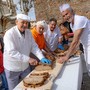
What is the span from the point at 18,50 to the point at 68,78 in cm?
78

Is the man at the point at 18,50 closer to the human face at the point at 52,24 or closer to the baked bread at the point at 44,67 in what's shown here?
the baked bread at the point at 44,67

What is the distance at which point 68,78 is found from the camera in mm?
3020

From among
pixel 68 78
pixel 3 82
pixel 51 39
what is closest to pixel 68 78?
pixel 68 78

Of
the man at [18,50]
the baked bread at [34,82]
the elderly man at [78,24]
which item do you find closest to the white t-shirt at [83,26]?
the elderly man at [78,24]

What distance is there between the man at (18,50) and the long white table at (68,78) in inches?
12.2

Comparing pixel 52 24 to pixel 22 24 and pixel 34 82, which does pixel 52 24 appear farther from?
pixel 34 82

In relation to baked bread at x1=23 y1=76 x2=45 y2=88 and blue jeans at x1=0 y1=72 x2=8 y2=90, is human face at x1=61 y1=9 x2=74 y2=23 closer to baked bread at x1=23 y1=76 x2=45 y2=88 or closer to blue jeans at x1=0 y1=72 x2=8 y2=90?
baked bread at x1=23 y1=76 x2=45 y2=88

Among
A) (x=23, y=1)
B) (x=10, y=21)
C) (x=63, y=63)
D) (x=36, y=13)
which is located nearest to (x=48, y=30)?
(x=63, y=63)

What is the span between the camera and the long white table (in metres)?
2.77

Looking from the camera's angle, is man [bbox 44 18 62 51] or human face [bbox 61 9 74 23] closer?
human face [bbox 61 9 74 23]

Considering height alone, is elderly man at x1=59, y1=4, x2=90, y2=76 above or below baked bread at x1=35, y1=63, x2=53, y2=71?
above

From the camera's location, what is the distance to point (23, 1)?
867 inches

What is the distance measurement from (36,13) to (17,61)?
42.4 ft

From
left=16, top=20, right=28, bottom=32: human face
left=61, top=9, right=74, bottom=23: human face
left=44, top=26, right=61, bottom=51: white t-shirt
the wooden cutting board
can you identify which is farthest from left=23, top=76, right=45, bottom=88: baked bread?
left=44, top=26, right=61, bottom=51: white t-shirt
